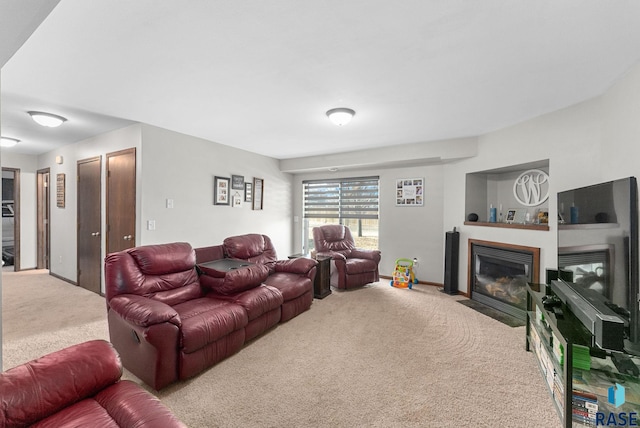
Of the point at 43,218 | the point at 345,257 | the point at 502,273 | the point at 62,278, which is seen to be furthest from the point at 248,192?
the point at 43,218

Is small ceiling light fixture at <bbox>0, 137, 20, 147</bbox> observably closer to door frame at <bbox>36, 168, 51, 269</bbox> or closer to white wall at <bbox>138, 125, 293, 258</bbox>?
door frame at <bbox>36, 168, 51, 269</bbox>

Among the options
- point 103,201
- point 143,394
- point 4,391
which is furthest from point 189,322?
point 103,201

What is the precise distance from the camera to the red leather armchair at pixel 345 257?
4.44 meters

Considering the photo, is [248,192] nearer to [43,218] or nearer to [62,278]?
[62,278]

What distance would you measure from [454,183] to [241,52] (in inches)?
149

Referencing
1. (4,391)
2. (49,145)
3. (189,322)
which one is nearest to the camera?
(4,391)

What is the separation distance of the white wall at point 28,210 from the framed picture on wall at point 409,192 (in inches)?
289

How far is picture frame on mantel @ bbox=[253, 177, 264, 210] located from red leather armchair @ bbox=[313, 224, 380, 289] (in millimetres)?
1255

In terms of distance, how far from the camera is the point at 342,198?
580 centimetres

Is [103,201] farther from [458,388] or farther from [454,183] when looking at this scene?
[454,183]

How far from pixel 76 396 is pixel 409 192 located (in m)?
4.84

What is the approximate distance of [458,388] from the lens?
80.3 inches

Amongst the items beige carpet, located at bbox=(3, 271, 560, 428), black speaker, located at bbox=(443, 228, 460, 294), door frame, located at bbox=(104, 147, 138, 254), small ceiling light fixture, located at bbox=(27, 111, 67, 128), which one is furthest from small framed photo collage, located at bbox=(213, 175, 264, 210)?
black speaker, located at bbox=(443, 228, 460, 294)

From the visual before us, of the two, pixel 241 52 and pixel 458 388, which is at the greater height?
pixel 241 52
